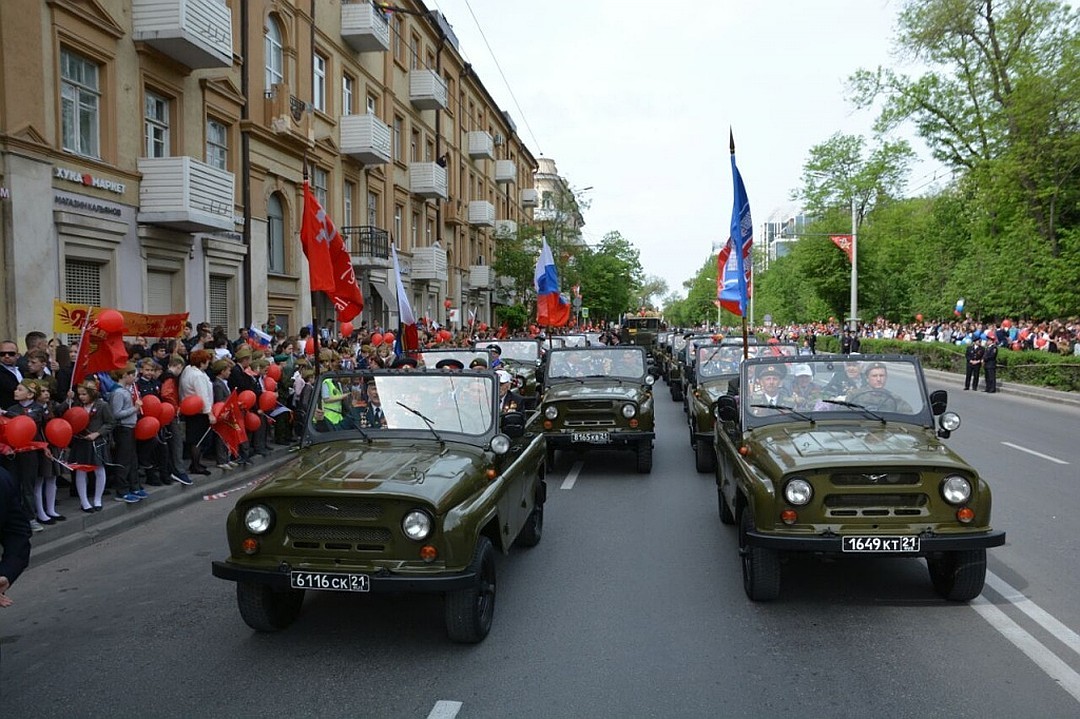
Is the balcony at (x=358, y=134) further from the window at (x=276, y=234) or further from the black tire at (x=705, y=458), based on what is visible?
the black tire at (x=705, y=458)

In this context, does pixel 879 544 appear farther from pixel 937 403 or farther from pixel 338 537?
pixel 338 537

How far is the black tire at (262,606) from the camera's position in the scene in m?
5.11

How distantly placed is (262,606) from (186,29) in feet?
49.2

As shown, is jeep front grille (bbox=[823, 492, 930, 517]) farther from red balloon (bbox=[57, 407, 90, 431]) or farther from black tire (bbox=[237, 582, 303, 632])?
red balloon (bbox=[57, 407, 90, 431])

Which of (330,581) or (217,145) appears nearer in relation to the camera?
(330,581)

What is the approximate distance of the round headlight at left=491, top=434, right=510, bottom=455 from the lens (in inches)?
227

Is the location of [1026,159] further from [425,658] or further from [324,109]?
[425,658]

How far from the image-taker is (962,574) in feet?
18.2

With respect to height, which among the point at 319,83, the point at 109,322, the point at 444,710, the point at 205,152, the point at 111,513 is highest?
the point at 319,83

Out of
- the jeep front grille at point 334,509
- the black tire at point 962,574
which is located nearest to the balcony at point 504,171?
the black tire at point 962,574

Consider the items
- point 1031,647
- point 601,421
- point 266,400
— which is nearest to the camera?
point 1031,647

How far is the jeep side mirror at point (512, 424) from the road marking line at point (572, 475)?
175 inches

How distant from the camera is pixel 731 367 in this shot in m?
13.5

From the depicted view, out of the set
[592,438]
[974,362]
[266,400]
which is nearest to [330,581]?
[592,438]
